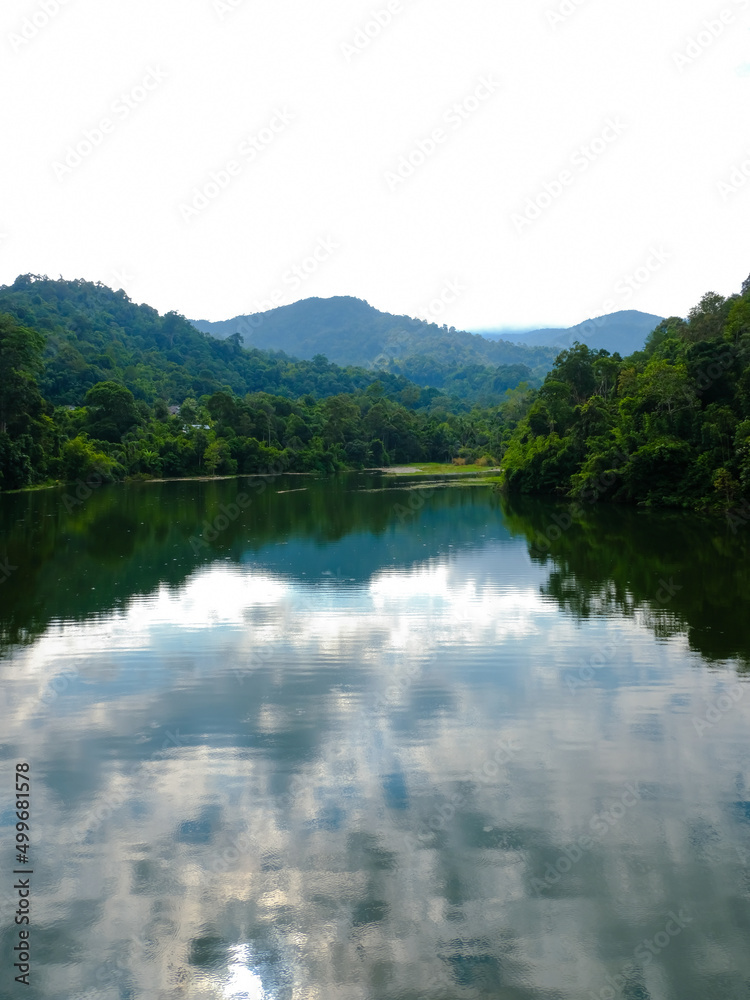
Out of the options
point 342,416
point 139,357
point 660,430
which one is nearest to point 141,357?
point 139,357

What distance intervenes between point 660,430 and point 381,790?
35.6 m

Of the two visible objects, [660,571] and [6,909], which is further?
[660,571]

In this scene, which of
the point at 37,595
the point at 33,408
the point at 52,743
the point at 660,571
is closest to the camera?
the point at 52,743

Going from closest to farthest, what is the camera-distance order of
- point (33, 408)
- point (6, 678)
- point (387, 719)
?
point (387, 719) < point (6, 678) < point (33, 408)

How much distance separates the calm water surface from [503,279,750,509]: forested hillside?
1911cm

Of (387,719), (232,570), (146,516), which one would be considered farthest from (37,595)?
(146,516)

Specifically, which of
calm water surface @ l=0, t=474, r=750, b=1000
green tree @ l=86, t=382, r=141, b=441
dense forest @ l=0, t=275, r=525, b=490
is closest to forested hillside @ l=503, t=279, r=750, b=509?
calm water surface @ l=0, t=474, r=750, b=1000

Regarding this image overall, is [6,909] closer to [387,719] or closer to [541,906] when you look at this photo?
[541,906]

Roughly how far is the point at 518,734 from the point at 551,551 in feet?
53.9

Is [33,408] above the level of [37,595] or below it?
above

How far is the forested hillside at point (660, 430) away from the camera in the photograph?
121 feet

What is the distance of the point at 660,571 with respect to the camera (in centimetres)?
2134

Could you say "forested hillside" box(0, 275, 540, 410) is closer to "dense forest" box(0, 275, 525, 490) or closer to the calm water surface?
"dense forest" box(0, 275, 525, 490)

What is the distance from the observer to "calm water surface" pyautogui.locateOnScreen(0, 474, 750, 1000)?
18.6 feet
